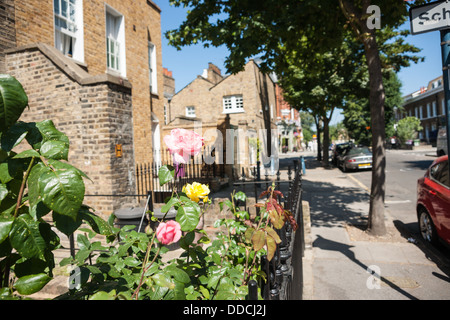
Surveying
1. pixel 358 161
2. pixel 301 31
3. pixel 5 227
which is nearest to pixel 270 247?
pixel 5 227

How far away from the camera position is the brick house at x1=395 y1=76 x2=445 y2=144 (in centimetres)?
4706

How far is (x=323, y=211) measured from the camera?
8.24m

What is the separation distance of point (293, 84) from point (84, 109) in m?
17.5

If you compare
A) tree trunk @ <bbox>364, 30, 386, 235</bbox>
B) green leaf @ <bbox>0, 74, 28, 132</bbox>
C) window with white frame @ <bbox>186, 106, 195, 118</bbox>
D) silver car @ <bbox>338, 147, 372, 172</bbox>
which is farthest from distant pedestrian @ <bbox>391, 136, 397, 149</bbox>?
green leaf @ <bbox>0, 74, 28, 132</bbox>

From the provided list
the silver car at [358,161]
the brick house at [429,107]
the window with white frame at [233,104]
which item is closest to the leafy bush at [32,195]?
the silver car at [358,161]

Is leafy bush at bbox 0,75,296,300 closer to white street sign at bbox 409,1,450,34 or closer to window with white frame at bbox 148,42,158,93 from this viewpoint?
white street sign at bbox 409,1,450,34

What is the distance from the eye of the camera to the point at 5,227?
33.6 inches

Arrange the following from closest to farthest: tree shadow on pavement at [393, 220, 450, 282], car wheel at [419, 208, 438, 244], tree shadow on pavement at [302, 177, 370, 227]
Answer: tree shadow on pavement at [393, 220, 450, 282] → car wheel at [419, 208, 438, 244] → tree shadow on pavement at [302, 177, 370, 227]

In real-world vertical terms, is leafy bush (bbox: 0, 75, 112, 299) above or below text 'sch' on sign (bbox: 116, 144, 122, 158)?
below

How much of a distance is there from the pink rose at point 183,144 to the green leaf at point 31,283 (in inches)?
27.3

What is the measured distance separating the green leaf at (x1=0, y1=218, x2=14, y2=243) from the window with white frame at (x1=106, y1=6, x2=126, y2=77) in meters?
9.49

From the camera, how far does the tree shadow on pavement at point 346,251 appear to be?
150 inches

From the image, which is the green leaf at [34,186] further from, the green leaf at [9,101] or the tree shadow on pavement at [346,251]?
the tree shadow on pavement at [346,251]
